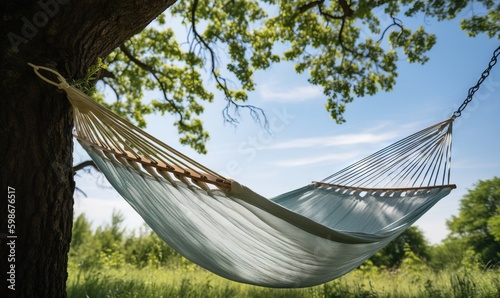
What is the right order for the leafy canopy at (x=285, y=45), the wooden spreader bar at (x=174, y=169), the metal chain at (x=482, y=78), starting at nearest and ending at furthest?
the wooden spreader bar at (x=174, y=169) → the metal chain at (x=482, y=78) → the leafy canopy at (x=285, y=45)

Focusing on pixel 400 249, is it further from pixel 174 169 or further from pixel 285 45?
pixel 174 169

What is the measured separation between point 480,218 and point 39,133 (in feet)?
→ 25.6

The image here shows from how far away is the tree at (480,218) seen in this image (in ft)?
23.9

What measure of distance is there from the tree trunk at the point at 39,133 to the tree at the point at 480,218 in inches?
291

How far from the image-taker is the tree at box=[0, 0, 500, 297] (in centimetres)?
132

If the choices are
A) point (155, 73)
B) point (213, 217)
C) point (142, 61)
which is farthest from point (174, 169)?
point (142, 61)

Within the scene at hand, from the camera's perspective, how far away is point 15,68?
136 cm

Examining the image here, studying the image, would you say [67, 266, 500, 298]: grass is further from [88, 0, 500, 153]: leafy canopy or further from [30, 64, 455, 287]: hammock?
[88, 0, 500, 153]: leafy canopy

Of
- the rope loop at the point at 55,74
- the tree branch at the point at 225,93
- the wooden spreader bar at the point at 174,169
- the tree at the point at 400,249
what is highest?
the tree branch at the point at 225,93

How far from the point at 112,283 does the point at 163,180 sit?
1895mm

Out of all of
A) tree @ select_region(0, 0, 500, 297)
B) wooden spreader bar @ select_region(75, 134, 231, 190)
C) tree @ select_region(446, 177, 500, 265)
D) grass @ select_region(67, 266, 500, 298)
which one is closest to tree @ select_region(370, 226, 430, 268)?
tree @ select_region(446, 177, 500, 265)

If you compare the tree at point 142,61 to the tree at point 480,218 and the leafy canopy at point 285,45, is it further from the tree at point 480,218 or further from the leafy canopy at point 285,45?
the tree at point 480,218

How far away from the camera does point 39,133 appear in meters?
1.35

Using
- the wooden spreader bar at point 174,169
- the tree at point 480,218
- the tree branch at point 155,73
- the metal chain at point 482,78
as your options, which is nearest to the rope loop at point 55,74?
the wooden spreader bar at point 174,169
